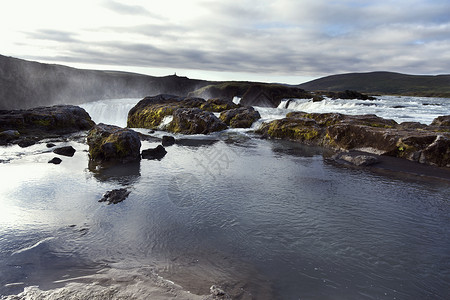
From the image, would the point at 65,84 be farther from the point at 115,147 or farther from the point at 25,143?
the point at 115,147

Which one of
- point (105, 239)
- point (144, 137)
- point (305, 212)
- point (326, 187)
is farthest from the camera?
point (144, 137)

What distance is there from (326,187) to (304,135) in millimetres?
14289

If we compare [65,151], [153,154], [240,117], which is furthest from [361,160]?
[65,151]

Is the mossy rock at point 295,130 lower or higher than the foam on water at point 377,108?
lower

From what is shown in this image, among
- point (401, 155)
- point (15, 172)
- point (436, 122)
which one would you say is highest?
point (436, 122)

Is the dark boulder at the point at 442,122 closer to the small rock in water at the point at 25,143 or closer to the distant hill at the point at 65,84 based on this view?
the small rock in water at the point at 25,143

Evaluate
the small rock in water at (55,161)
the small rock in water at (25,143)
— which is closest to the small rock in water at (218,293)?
the small rock in water at (55,161)

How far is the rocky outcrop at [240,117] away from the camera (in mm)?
35062

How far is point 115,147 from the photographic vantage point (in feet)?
59.4

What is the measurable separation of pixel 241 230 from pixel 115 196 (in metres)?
6.00

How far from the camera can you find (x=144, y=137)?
28.2 metres

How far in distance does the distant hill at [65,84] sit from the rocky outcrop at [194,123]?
6861cm

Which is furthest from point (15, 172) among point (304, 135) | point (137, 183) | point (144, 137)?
point (304, 135)

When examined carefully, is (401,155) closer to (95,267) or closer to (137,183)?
(137,183)
